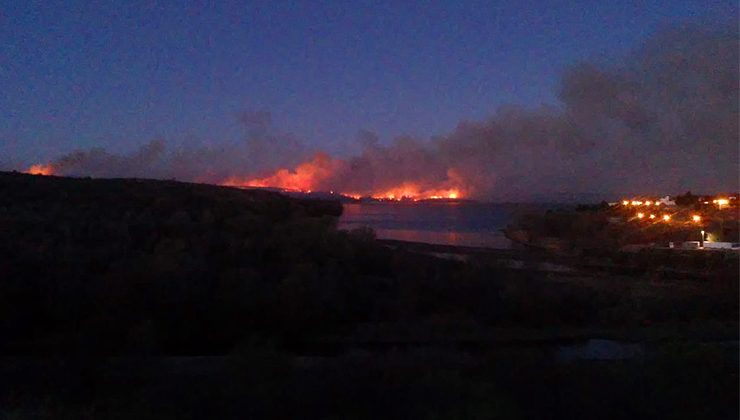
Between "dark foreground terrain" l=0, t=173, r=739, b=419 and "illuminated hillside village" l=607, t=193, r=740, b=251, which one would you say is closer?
"dark foreground terrain" l=0, t=173, r=739, b=419

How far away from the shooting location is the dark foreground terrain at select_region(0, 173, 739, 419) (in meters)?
10.1

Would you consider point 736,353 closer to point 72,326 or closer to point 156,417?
point 156,417

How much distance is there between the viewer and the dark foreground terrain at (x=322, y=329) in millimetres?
10102

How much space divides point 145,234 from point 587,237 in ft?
120

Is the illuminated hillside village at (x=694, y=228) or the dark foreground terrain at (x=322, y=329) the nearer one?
the dark foreground terrain at (x=322, y=329)

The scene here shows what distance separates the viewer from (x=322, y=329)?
74.9ft

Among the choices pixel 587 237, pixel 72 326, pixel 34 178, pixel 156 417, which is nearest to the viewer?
pixel 156 417

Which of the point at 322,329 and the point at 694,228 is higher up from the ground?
the point at 694,228

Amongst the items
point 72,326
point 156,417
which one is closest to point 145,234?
point 72,326

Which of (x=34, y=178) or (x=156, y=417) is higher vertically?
(x=34, y=178)

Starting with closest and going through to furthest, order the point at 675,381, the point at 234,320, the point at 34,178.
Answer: the point at 675,381 < the point at 234,320 < the point at 34,178

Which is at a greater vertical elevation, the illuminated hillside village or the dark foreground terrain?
the illuminated hillside village

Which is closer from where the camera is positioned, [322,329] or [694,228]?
[322,329]

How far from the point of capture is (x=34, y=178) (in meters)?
67.9
